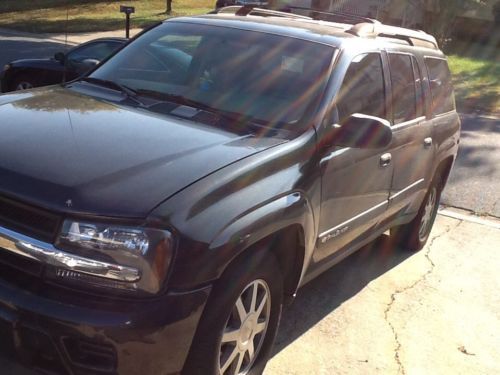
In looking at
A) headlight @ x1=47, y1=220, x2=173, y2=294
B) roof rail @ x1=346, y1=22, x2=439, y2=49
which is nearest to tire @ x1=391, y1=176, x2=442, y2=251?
roof rail @ x1=346, y1=22, x2=439, y2=49

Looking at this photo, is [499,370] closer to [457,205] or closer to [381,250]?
[381,250]

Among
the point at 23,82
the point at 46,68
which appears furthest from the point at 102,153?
the point at 23,82

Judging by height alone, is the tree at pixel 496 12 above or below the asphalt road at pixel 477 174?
above

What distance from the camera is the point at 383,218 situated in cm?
452

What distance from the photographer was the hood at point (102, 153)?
8.39 feet

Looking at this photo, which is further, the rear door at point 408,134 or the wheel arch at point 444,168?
the wheel arch at point 444,168

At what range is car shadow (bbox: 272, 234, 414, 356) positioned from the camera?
160 inches

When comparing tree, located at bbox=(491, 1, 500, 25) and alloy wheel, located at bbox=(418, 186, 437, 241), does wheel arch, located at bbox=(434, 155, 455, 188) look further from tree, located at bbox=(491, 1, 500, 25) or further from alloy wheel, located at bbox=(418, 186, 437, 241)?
tree, located at bbox=(491, 1, 500, 25)

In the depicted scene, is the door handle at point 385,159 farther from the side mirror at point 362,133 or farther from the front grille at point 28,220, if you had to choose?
the front grille at point 28,220

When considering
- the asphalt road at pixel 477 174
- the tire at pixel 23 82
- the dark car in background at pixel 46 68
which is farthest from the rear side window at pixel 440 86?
the tire at pixel 23 82

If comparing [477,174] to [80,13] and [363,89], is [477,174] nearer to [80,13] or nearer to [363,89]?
[363,89]

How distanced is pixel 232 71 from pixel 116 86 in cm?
75

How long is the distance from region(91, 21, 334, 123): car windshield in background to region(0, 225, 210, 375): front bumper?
147 cm

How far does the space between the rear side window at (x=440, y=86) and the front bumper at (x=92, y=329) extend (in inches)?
131
